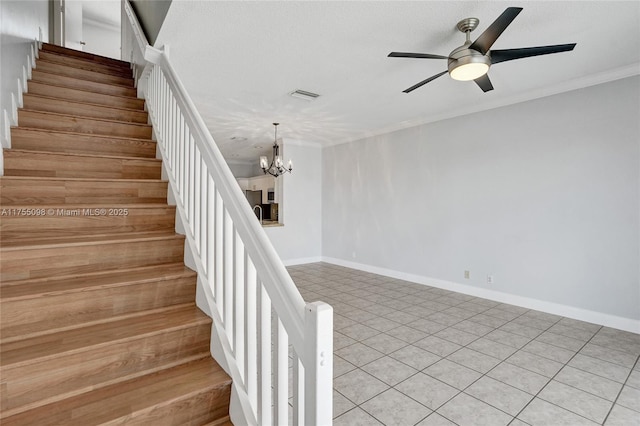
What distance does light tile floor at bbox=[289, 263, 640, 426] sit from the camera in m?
2.04

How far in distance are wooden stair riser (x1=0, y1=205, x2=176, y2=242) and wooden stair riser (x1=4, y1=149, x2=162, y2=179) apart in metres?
0.44

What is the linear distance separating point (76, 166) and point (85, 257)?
89cm

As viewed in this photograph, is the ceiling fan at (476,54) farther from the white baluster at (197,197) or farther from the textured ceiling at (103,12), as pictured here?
the textured ceiling at (103,12)

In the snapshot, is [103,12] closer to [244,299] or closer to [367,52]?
[367,52]

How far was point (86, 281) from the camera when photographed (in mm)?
1651

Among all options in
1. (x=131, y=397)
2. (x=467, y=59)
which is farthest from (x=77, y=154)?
(x=467, y=59)

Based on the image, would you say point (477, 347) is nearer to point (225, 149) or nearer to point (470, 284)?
point (470, 284)

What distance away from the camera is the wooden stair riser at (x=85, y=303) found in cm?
141

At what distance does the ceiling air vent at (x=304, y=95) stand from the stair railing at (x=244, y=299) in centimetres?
173

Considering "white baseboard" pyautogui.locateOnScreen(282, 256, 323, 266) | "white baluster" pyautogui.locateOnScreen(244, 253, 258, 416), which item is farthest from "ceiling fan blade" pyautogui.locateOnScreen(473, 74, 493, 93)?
"white baseboard" pyautogui.locateOnScreen(282, 256, 323, 266)

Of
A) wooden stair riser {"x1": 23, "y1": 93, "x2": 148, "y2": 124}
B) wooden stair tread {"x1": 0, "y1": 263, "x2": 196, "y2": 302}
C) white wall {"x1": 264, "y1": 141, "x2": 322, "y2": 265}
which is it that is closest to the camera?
wooden stair tread {"x1": 0, "y1": 263, "x2": 196, "y2": 302}

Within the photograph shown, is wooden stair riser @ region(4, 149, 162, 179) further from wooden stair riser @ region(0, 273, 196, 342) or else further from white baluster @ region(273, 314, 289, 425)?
white baluster @ region(273, 314, 289, 425)

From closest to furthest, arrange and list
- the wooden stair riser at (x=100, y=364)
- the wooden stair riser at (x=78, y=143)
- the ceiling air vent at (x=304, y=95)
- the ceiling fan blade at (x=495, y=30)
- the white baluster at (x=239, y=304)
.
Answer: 1. the wooden stair riser at (x=100, y=364)
2. the white baluster at (x=239, y=304)
3. the ceiling fan blade at (x=495, y=30)
4. the wooden stair riser at (x=78, y=143)
5. the ceiling air vent at (x=304, y=95)

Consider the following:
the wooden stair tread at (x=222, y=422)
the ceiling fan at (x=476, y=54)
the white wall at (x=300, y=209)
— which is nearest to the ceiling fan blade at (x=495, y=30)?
the ceiling fan at (x=476, y=54)
